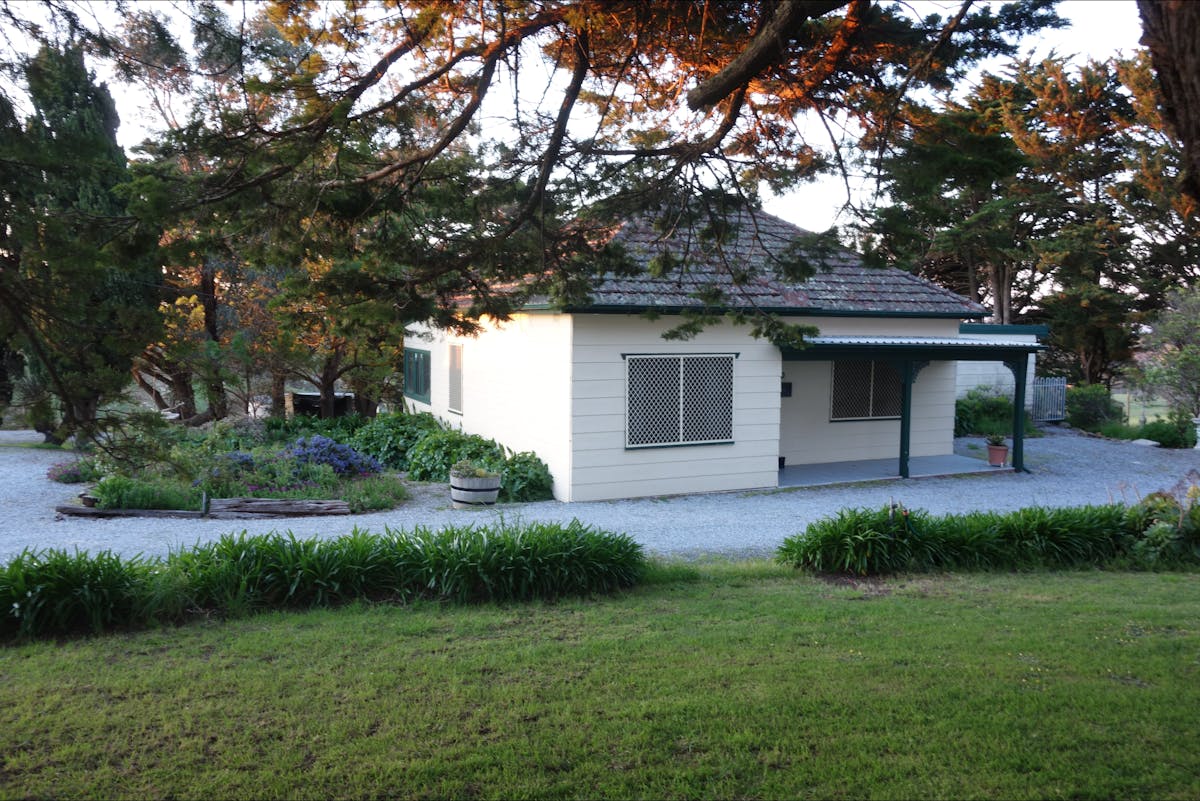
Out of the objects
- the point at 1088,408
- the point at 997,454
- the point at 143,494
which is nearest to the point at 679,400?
the point at 997,454

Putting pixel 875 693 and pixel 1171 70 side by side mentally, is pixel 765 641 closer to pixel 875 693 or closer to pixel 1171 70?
pixel 875 693

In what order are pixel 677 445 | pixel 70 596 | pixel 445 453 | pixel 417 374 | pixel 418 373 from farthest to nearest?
pixel 417 374, pixel 418 373, pixel 445 453, pixel 677 445, pixel 70 596

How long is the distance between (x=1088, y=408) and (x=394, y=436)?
19171 millimetres

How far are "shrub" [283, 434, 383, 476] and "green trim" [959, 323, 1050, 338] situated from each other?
14.6 m

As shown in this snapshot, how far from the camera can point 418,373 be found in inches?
856

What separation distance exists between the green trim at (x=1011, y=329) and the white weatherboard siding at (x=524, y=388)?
12.0 meters

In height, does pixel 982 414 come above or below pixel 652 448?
above

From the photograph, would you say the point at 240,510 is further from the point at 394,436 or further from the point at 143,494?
the point at 394,436

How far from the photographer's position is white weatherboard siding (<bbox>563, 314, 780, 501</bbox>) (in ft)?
42.3

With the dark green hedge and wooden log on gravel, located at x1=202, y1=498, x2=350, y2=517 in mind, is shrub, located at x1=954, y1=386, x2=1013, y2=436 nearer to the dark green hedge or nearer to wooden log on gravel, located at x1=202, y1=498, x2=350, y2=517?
the dark green hedge

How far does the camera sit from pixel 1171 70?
2738 mm

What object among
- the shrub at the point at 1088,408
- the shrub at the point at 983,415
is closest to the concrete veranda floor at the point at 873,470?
the shrub at the point at 983,415

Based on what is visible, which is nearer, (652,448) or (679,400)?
(652,448)

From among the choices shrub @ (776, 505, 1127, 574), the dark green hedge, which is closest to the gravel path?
the dark green hedge
